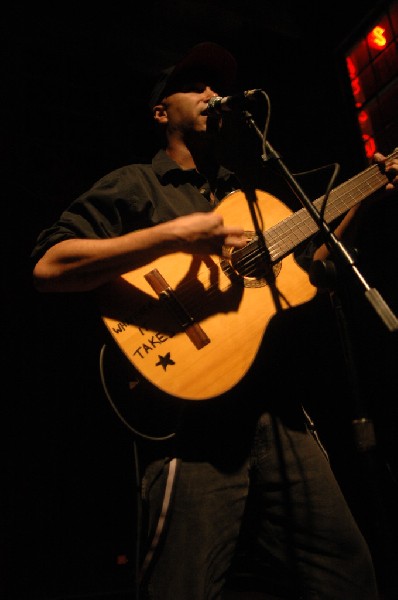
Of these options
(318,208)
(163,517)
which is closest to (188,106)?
(318,208)

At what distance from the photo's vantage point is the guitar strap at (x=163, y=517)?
132 centimetres

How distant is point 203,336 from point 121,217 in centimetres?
60

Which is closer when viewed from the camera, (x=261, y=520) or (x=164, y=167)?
(x=261, y=520)

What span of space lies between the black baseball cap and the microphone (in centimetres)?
67

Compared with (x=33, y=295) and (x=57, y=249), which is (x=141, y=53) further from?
(x=57, y=249)

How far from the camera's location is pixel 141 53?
4.17 meters

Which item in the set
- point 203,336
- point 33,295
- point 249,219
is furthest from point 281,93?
point 203,336

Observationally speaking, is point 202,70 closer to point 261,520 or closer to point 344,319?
point 344,319

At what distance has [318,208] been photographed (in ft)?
6.08

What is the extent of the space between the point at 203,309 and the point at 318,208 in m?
0.71

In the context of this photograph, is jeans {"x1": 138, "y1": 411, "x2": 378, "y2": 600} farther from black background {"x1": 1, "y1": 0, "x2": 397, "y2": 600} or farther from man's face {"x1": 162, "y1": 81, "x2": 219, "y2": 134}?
man's face {"x1": 162, "y1": 81, "x2": 219, "y2": 134}

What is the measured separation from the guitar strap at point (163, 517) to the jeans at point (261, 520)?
11 mm

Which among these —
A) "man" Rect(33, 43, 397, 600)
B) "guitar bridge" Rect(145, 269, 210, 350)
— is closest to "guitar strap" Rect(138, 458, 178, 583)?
"man" Rect(33, 43, 397, 600)

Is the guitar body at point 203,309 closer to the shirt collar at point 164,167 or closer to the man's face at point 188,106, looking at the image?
the shirt collar at point 164,167
